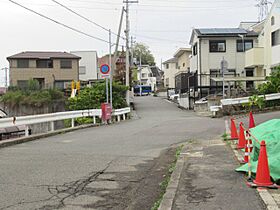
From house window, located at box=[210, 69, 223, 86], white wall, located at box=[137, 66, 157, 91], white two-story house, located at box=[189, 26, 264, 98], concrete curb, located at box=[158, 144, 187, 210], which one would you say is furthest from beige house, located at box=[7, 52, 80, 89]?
white wall, located at box=[137, 66, 157, 91]

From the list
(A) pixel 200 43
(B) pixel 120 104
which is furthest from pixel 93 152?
(A) pixel 200 43

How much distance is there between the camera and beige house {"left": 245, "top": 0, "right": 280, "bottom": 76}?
2731 centimetres

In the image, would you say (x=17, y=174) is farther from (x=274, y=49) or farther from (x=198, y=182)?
(x=274, y=49)

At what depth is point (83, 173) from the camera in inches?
284

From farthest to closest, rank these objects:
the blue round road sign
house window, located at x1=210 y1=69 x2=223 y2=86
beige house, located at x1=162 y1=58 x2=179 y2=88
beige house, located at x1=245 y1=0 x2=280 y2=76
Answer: beige house, located at x1=162 y1=58 x2=179 y2=88
house window, located at x1=210 y1=69 x2=223 y2=86
beige house, located at x1=245 y1=0 x2=280 y2=76
the blue round road sign

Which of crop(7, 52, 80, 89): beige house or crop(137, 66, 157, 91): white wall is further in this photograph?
crop(137, 66, 157, 91): white wall

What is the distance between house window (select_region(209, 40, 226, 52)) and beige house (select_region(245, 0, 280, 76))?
3142 mm

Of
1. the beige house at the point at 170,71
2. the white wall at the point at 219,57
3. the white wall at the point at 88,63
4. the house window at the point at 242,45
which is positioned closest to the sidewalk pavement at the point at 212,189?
the white wall at the point at 219,57

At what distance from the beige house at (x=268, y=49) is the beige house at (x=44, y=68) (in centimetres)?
2522

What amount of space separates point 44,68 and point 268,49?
3060 cm

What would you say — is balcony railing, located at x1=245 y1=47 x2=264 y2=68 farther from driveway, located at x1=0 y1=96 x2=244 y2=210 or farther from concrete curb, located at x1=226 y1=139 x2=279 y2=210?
concrete curb, located at x1=226 y1=139 x2=279 y2=210

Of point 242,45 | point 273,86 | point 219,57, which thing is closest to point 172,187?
point 273,86

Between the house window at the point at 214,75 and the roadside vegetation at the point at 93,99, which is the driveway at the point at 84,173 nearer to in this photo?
the roadside vegetation at the point at 93,99

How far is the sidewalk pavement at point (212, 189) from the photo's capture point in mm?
4828
